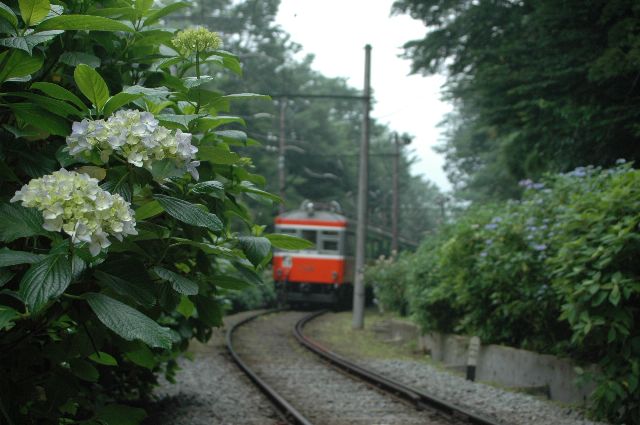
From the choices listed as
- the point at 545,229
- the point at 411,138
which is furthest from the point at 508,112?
the point at 411,138

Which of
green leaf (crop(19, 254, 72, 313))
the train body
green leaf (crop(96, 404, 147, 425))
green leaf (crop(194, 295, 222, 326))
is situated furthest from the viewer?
the train body

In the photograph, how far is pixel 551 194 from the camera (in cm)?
855

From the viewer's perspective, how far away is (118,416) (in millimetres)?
2203

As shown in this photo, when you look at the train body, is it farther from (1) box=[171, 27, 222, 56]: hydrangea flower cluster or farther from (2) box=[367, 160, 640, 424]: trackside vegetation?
(1) box=[171, 27, 222, 56]: hydrangea flower cluster

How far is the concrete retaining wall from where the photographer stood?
7184 millimetres

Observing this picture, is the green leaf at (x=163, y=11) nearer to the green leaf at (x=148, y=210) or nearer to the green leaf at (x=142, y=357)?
the green leaf at (x=148, y=210)

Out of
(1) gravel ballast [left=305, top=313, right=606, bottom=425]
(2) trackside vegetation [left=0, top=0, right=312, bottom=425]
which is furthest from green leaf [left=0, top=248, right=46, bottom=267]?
(1) gravel ballast [left=305, top=313, right=606, bottom=425]

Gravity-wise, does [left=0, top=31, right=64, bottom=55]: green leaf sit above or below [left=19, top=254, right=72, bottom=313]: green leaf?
above

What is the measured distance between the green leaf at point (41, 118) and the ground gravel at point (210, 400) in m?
4.32

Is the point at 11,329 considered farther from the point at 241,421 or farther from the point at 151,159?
the point at 241,421

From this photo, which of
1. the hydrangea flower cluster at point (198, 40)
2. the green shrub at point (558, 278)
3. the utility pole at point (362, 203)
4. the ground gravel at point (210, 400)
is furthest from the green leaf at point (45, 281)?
the utility pole at point (362, 203)

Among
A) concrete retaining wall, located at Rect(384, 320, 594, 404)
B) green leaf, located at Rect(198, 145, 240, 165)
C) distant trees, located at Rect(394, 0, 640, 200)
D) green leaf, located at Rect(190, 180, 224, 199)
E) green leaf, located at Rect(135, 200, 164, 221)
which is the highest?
distant trees, located at Rect(394, 0, 640, 200)

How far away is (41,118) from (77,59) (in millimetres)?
318

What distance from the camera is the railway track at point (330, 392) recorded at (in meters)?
6.58
